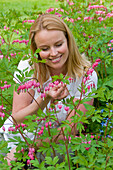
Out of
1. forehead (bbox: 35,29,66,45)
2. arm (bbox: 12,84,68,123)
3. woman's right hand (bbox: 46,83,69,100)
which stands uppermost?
forehead (bbox: 35,29,66,45)

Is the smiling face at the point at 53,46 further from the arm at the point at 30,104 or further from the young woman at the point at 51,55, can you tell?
the arm at the point at 30,104

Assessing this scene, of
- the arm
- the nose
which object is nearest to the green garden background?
the arm

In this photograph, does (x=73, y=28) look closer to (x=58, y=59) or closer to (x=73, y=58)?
(x=73, y=58)

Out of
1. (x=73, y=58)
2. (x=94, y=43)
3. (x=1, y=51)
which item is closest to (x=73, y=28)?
(x=94, y=43)

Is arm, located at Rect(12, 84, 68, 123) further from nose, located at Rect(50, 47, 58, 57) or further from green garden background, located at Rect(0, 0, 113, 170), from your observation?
nose, located at Rect(50, 47, 58, 57)

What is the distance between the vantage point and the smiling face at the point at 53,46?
2322 mm

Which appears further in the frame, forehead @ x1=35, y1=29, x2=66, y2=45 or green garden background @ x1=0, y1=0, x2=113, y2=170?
forehead @ x1=35, y1=29, x2=66, y2=45

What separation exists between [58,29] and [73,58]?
371mm

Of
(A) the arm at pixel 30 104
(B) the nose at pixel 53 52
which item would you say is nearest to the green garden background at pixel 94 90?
(A) the arm at pixel 30 104

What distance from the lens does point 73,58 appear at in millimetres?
2648

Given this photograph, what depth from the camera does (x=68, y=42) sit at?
2590 mm

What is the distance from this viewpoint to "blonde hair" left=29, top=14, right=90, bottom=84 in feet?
7.91

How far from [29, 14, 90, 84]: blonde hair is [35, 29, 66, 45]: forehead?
4 cm

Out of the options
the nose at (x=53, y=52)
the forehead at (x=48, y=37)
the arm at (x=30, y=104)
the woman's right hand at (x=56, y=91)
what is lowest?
the arm at (x=30, y=104)
